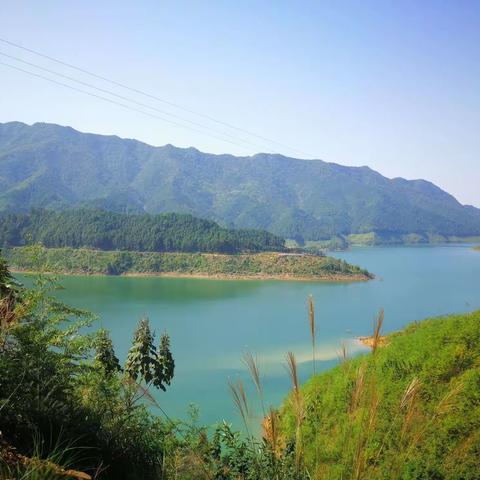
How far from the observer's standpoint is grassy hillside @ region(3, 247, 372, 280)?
52.0 m

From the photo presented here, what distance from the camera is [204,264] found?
54.2 meters

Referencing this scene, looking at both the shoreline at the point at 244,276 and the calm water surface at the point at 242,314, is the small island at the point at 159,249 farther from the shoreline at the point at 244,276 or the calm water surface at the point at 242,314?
the calm water surface at the point at 242,314

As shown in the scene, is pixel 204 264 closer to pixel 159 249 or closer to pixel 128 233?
pixel 159 249

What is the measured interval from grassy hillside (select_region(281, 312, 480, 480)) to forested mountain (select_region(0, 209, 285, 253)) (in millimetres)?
53077

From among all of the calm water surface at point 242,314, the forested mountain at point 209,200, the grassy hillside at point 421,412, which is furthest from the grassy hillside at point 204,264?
the forested mountain at point 209,200

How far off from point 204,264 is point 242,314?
22376 millimetres

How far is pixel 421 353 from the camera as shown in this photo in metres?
4.45

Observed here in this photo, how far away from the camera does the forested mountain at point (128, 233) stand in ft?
192

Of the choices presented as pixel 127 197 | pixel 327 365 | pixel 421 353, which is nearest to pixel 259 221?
pixel 127 197

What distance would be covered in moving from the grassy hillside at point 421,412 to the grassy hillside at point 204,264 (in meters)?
46.6

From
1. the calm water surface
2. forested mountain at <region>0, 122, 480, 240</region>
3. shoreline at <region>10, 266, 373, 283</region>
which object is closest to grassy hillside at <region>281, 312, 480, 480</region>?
the calm water surface

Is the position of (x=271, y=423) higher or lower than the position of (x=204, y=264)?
higher

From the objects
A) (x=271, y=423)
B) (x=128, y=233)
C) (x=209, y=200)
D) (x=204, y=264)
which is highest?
(x=209, y=200)

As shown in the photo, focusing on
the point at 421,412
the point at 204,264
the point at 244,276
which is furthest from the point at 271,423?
the point at 204,264
